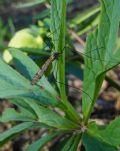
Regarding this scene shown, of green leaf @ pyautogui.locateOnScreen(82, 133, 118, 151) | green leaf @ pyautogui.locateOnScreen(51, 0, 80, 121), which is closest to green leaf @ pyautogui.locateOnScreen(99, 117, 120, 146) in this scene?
green leaf @ pyautogui.locateOnScreen(82, 133, 118, 151)

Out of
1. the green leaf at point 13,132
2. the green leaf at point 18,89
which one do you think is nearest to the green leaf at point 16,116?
the green leaf at point 13,132

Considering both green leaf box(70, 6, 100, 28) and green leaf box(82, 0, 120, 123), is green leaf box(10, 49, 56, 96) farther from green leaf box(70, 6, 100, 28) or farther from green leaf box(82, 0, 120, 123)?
green leaf box(70, 6, 100, 28)

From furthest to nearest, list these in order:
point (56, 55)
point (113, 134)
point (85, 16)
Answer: point (85, 16)
point (56, 55)
point (113, 134)

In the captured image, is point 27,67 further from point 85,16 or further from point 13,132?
point 85,16

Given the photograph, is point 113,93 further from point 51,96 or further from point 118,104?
point 51,96

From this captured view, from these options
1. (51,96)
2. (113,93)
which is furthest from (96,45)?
(113,93)

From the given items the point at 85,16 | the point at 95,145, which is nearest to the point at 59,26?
the point at 95,145
